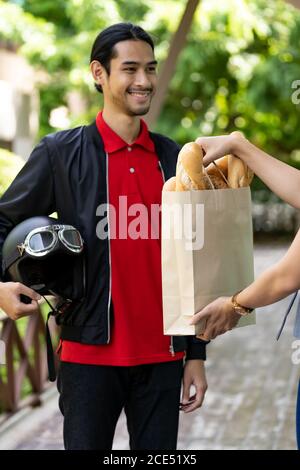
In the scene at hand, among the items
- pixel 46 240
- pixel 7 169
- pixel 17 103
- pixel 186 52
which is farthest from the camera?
pixel 17 103

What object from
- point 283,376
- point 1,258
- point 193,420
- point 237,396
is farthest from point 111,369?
point 283,376

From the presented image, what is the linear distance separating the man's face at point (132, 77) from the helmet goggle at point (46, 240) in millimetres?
449

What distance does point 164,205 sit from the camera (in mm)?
2625

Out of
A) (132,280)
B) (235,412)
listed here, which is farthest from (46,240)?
(235,412)

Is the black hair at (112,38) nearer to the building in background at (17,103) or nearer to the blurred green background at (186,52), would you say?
the blurred green background at (186,52)

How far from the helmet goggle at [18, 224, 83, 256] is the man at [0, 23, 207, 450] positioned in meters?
0.11

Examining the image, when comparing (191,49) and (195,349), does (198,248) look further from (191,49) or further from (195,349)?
(191,49)

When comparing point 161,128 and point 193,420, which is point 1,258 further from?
point 161,128

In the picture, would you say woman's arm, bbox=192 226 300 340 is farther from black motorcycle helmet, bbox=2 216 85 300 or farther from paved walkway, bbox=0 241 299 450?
paved walkway, bbox=0 241 299 450

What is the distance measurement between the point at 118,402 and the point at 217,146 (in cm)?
88

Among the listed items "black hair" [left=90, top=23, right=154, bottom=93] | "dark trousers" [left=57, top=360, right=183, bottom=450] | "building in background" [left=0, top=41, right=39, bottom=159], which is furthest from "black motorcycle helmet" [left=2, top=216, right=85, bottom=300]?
"building in background" [left=0, top=41, right=39, bottom=159]

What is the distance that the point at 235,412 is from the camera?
664 cm
